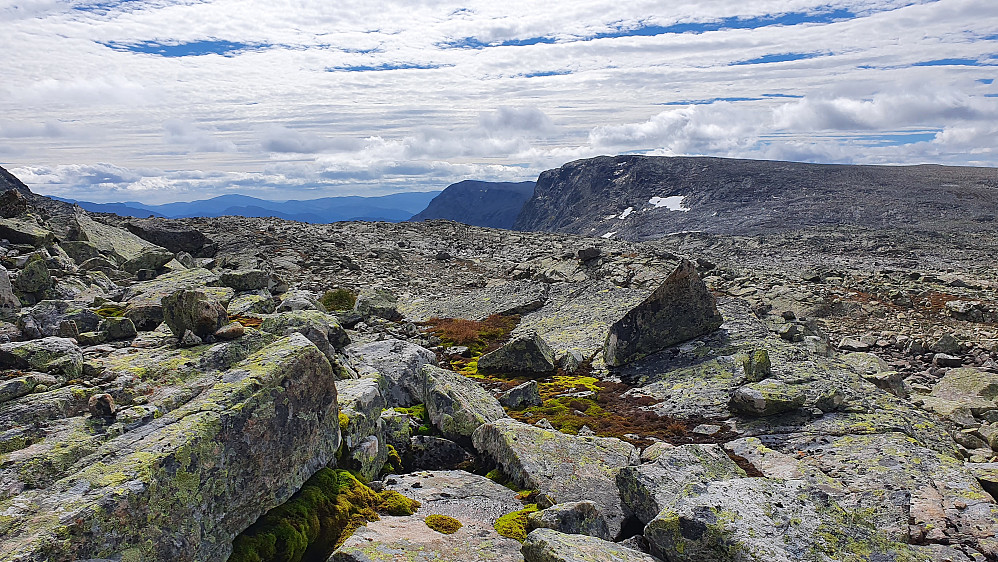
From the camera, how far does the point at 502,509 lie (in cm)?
1105

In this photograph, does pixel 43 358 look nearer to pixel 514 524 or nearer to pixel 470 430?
pixel 514 524

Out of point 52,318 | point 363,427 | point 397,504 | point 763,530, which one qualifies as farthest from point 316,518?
point 52,318

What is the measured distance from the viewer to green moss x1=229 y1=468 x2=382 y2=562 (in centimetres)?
849

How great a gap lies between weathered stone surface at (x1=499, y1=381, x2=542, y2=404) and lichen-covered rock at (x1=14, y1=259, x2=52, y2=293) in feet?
49.5

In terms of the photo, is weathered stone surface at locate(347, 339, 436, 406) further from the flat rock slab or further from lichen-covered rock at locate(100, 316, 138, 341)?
lichen-covered rock at locate(100, 316, 138, 341)

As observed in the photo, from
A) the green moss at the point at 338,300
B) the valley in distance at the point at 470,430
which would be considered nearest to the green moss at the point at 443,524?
the valley in distance at the point at 470,430

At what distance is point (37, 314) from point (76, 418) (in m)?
5.29

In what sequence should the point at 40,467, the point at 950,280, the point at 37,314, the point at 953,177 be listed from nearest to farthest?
1. the point at 40,467
2. the point at 37,314
3. the point at 950,280
4. the point at 953,177

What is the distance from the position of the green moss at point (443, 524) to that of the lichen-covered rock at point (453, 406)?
4769 mm

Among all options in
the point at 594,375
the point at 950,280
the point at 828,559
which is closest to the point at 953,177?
the point at 950,280

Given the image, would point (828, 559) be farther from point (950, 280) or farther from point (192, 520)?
point (950, 280)

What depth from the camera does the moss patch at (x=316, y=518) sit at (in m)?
8.51

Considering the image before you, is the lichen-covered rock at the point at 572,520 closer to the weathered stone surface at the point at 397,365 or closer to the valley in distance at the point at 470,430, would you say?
the valley in distance at the point at 470,430

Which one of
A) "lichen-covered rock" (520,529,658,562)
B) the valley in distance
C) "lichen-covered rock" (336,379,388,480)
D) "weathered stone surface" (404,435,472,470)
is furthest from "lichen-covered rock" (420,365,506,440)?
"lichen-covered rock" (520,529,658,562)
